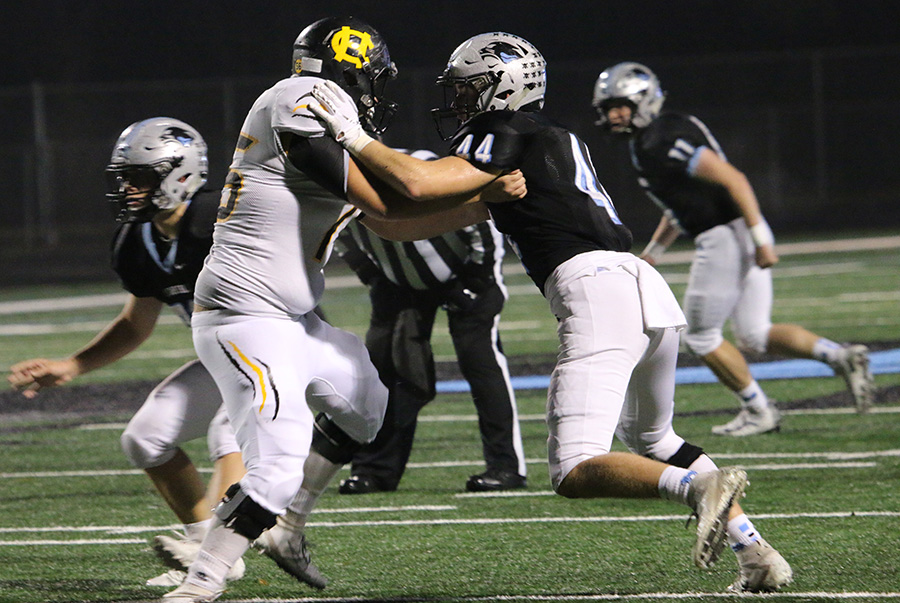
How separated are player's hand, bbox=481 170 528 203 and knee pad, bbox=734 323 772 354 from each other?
3.79 meters

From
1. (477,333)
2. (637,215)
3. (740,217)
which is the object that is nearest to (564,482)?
(477,333)

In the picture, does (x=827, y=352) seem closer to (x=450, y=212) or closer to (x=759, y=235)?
(x=759, y=235)

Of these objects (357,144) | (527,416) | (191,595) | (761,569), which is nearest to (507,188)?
(357,144)

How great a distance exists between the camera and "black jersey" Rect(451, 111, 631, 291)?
4.23m

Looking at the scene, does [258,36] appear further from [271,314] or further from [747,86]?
[271,314]

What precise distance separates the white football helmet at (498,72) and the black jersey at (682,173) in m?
3.22

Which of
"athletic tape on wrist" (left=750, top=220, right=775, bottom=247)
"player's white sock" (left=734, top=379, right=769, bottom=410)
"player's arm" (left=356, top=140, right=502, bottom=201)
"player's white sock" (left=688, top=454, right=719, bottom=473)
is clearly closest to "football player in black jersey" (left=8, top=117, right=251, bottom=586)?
"player's arm" (left=356, top=140, right=502, bottom=201)

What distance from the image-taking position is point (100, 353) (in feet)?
16.0

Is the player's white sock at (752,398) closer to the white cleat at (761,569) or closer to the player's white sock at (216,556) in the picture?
the white cleat at (761,569)

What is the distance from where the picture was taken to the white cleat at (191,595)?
12.5 feet

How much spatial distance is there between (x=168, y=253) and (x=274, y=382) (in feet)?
2.89

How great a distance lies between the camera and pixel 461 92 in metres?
4.50

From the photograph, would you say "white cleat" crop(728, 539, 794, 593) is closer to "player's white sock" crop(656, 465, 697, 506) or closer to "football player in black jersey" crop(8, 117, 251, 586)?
"player's white sock" crop(656, 465, 697, 506)

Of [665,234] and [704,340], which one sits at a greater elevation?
[665,234]
